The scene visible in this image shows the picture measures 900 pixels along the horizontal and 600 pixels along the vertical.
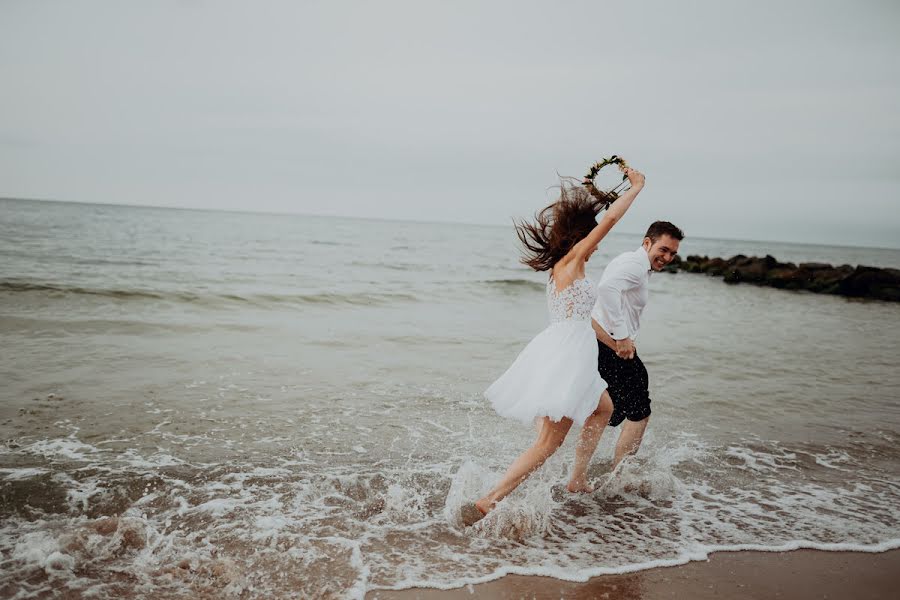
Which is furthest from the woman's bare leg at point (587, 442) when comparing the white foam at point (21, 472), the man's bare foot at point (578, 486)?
the white foam at point (21, 472)

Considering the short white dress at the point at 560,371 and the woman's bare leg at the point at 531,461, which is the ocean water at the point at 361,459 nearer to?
the woman's bare leg at the point at 531,461

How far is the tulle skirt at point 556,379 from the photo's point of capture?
4.00 metres

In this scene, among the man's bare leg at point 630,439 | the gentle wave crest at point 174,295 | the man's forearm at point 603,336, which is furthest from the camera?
the gentle wave crest at point 174,295

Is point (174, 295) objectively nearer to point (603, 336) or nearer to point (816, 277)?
point (603, 336)

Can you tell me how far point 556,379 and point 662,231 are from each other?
1.66 meters

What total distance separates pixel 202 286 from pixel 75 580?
14.5m

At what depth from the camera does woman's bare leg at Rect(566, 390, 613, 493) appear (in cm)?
473

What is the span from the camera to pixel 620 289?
14.7 feet

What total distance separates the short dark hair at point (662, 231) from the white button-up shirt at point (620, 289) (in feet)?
0.51

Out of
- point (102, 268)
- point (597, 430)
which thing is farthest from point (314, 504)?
point (102, 268)

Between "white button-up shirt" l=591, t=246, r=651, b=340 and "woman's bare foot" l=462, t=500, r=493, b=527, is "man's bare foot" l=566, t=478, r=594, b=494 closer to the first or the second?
"woman's bare foot" l=462, t=500, r=493, b=527

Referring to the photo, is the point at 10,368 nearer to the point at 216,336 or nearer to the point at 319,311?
the point at 216,336

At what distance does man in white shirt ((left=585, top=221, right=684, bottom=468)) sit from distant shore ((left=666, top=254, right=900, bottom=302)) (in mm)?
27363

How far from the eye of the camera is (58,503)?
4188 millimetres
